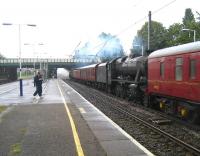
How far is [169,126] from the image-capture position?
15.4m

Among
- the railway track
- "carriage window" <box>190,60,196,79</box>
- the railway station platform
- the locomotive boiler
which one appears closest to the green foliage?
the locomotive boiler

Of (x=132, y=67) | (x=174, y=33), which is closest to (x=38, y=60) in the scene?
(x=174, y=33)

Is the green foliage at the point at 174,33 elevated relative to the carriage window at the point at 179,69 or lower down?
elevated

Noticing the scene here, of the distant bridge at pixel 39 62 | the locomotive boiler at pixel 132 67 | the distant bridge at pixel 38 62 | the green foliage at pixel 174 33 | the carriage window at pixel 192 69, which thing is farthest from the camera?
the distant bridge at pixel 39 62

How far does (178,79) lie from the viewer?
51.9 ft

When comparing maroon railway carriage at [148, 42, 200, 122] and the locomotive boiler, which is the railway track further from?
the locomotive boiler

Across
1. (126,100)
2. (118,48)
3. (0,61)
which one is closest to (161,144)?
(126,100)

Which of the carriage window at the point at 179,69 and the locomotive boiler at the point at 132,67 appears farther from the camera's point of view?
the locomotive boiler at the point at 132,67

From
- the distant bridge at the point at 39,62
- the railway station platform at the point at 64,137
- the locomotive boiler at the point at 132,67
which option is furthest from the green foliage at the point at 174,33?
the distant bridge at the point at 39,62

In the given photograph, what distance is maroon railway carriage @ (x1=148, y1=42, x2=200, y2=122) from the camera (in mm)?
14205

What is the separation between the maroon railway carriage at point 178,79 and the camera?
→ 14.2 m

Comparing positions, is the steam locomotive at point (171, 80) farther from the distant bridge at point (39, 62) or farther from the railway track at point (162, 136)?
the distant bridge at point (39, 62)

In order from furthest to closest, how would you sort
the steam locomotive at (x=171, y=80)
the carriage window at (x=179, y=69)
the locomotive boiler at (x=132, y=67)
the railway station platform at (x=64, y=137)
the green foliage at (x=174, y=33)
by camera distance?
the green foliage at (x=174, y=33)
the locomotive boiler at (x=132, y=67)
the carriage window at (x=179, y=69)
the steam locomotive at (x=171, y=80)
the railway station platform at (x=64, y=137)

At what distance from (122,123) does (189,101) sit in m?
2.95
